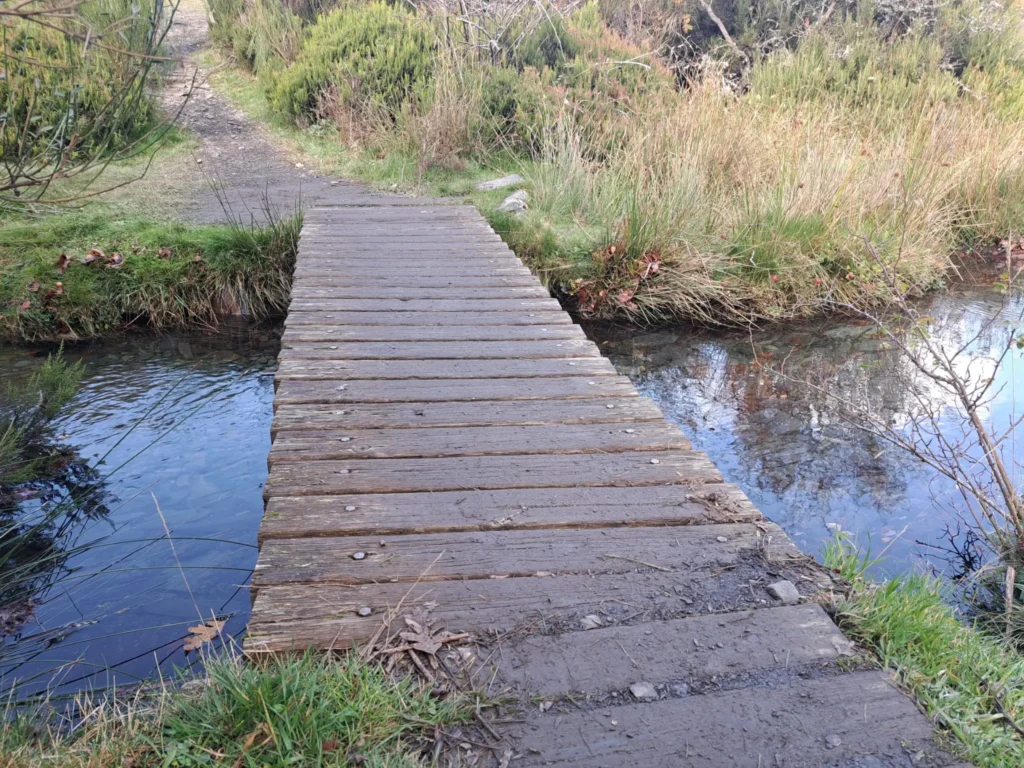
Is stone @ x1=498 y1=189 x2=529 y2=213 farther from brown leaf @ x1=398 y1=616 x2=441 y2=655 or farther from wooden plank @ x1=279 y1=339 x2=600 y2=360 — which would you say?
brown leaf @ x1=398 y1=616 x2=441 y2=655

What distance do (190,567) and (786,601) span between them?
229 centimetres

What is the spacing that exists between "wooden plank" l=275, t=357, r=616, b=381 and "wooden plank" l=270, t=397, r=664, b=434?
0.27 meters

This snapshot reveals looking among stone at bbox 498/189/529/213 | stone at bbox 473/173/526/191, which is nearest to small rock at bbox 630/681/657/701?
stone at bbox 498/189/529/213

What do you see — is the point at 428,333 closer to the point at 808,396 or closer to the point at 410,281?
the point at 410,281

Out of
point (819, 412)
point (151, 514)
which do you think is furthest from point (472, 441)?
point (819, 412)

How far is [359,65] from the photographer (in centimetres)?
894

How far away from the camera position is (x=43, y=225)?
5.87m

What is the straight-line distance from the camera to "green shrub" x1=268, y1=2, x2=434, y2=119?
8852mm

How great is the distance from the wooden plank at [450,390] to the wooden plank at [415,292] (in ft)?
3.84

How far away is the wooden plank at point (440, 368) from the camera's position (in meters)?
3.08

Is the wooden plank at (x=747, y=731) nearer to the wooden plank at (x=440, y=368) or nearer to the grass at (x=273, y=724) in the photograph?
the grass at (x=273, y=724)

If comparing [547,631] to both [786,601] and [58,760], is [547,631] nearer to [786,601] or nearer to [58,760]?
[786,601]

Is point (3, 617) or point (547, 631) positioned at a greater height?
point (547, 631)

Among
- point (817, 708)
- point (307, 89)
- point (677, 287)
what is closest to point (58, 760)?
point (817, 708)
